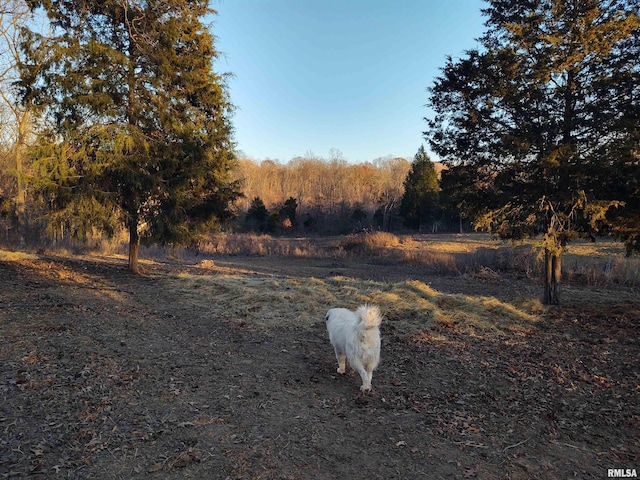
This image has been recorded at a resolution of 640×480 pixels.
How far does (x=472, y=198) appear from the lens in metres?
9.39

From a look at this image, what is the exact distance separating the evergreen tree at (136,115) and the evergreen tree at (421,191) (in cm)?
3731

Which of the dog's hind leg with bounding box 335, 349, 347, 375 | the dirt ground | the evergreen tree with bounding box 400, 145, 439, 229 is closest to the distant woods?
the evergreen tree with bounding box 400, 145, 439, 229

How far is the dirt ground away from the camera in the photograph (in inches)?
138

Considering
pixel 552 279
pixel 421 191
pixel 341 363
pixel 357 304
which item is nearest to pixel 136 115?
pixel 357 304

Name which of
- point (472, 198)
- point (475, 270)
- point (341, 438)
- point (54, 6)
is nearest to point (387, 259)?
point (475, 270)

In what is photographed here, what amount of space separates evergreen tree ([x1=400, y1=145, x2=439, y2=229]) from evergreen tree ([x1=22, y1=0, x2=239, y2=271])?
37.3 meters

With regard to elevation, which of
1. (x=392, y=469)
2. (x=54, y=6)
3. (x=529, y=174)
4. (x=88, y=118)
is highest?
(x=54, y=6)

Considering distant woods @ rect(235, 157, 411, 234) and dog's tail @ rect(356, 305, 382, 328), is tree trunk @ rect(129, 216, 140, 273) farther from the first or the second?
distant woods @ rect(235, 157, 411, 234)

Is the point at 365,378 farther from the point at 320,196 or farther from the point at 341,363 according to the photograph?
the point at 320,196

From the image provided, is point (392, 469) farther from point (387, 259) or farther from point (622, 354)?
point (387, 259)

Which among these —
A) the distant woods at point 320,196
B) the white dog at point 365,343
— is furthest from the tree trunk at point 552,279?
the distant woods at point 320,196

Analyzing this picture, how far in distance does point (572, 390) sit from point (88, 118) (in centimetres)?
1283

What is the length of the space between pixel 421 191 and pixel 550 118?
131ft

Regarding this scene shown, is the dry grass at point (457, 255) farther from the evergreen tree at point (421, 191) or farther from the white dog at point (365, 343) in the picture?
the evergreen tree at point (421, 191)
